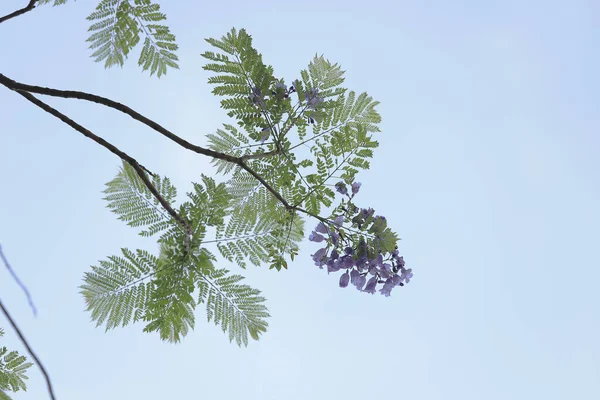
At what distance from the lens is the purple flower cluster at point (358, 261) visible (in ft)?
8.33

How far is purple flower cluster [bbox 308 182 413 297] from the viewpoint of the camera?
100.0 inches

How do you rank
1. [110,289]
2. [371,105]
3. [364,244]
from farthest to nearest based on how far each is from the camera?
[371,105] < [110,289] < [364,244]

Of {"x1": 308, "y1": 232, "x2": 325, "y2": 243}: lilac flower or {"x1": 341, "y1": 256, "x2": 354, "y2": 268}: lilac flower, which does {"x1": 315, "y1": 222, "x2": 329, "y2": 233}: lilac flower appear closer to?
{"x1": 308, "y1": 232, "x2": 325, "y2": 243}: lilac flower

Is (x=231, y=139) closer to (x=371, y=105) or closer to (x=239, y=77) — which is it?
(x=239, y=77)

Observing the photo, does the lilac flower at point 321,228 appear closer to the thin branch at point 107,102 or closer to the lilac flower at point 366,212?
the lilac flower at point 366,212

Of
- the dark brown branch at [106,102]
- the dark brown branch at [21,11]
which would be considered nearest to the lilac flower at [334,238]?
the dark brown branch at [106,102]

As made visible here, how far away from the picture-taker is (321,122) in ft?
9.11

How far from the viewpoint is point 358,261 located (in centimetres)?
255

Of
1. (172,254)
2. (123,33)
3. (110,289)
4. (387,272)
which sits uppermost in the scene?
(123,33)

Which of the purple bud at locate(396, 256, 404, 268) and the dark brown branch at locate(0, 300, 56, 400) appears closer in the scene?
→ the dark brown branch at locate(0, 300, 56, 400)

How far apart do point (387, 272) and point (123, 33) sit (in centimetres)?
166

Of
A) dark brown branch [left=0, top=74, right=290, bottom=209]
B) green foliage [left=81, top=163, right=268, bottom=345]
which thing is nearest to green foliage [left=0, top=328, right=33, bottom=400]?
green foliage [left=81, top=163, right=268, bottom=345]

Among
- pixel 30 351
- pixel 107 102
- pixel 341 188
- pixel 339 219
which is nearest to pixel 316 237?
pixel 339 219

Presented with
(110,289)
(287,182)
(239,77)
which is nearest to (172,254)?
(110,289)
